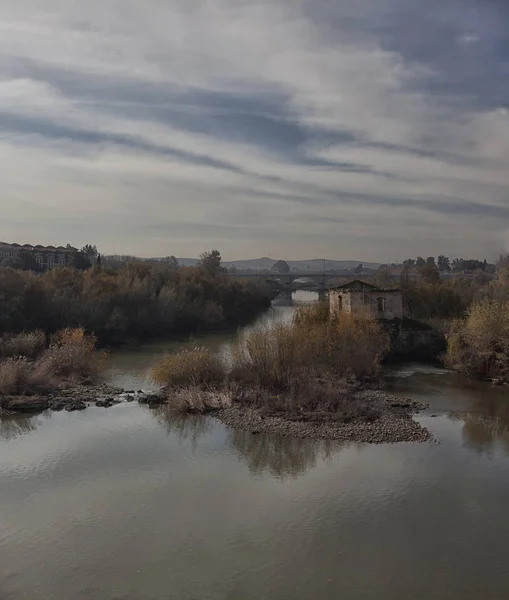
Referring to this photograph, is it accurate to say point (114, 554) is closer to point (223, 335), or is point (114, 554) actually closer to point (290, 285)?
point (223, 335)

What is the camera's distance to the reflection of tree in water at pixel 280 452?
1494 cm

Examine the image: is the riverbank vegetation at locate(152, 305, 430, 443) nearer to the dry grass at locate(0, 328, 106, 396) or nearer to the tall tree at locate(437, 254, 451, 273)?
the dry grass at locate(0, 328, 106, 396)

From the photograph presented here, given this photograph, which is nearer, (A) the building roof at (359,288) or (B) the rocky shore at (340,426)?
(B) the rocky shore at (340,426)

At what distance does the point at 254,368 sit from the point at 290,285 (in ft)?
230

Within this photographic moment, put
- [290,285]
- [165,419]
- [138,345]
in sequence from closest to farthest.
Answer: [165,419], [138,345], [290,285]

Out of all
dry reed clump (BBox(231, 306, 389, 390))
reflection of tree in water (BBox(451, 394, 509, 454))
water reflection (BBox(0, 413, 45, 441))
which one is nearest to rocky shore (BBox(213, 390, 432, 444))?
reflection of tree in water (BBox(451, 394, 509, 454))

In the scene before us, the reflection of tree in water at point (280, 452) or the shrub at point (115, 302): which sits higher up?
the shrub at point (115, 302)

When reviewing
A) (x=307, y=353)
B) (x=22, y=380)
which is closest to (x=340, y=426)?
A: (x=307, y=353)

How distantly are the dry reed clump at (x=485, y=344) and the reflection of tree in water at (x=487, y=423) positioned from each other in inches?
114

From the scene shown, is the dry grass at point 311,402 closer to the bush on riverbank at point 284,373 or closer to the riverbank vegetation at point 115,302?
the bush on riverbank at point 284,373

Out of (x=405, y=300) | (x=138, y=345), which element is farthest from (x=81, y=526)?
(x=405, y=300)

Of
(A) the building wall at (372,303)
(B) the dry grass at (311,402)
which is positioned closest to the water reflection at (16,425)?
(B) the dry grass at (311,402)

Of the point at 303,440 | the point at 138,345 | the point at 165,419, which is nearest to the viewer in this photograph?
the point at 303,440

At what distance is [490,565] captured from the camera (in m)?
10.2
